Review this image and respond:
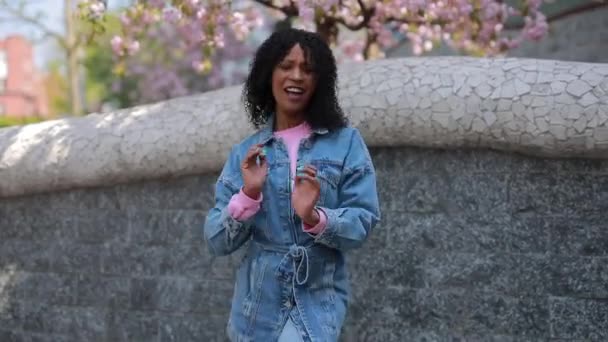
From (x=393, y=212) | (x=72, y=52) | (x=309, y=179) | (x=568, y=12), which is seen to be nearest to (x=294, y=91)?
(x=309, y=179)

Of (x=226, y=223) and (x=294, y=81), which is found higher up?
(x=294, y=81)

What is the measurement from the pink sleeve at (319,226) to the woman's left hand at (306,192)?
52mm

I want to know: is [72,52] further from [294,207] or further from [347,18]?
[294,207]

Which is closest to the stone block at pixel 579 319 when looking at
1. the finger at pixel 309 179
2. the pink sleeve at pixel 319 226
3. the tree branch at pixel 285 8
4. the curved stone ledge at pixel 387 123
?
the curved stone ledge at pixel 387 123

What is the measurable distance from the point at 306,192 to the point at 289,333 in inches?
18.5

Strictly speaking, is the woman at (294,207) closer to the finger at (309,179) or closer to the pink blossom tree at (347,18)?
the finger at (309,179)

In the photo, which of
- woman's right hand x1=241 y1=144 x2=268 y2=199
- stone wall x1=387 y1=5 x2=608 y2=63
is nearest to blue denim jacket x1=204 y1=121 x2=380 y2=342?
woman's right hand x1=241 y1=144 x2=268 y2=199

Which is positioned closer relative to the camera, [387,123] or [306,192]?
[306,192]

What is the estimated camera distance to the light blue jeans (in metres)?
2.75

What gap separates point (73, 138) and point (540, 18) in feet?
10.0

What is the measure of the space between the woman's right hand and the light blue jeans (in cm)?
41

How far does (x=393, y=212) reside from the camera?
4.26m

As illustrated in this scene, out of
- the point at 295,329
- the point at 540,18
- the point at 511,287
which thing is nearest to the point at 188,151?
the point at 511,287

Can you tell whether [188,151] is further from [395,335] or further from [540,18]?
[540,18]
